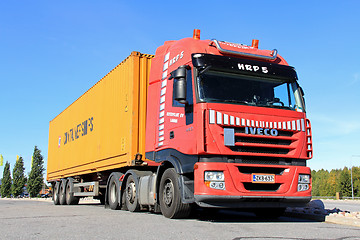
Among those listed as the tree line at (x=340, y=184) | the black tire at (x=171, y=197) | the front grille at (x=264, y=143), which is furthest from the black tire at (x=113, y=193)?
the tree line at (x=340, y=184)

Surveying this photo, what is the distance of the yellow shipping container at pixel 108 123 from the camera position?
1014 cm

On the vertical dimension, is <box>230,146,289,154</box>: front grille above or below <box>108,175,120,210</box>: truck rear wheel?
above

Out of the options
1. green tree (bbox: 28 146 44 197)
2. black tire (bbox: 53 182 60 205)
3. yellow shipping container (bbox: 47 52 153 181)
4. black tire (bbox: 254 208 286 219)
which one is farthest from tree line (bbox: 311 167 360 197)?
black tire (bbox: 254 208 286 219)

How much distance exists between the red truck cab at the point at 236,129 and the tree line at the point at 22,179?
3044 inches

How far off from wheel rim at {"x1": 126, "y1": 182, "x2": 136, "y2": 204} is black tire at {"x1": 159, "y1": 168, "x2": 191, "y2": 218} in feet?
6.09

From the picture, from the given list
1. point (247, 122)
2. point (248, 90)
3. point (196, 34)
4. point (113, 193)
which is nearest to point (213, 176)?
point (247, 122)

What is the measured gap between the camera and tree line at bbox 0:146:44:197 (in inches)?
3103

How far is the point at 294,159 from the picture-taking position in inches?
291

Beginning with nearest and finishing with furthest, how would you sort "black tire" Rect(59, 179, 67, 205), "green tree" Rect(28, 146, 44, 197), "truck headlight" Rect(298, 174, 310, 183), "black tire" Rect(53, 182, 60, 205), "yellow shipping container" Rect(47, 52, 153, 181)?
"truck headlight" Rect(298, 174, 310, 183) < "yellow shipping container" Rect(47, 52, 153, 181) < "black tire" Rect(59, 179, 67, 205) < "black tire" Rect(53, 182, 60, 205) < "green tree" Rect(28, 146, 44, 197)

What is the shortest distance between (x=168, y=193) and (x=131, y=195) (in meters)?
2.37

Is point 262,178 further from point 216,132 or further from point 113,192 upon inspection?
point 113,192

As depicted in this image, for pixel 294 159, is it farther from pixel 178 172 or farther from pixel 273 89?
pixel 178 172

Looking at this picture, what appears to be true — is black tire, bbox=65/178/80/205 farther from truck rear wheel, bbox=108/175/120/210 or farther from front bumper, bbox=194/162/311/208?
front bumper, bbox=194/162/311/208

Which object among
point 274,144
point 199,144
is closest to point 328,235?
point 274,144
